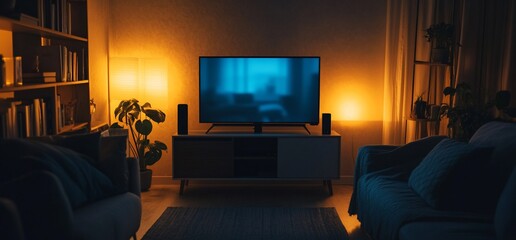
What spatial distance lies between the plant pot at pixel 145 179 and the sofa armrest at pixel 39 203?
8.72 ft

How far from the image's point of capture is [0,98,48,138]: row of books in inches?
116

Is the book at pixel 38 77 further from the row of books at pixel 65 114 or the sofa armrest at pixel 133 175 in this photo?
the sofa armrest at pixel 133 175

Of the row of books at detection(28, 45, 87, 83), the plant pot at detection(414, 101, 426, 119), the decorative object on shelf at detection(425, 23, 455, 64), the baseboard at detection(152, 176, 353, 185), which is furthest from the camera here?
the baseboard at detection(152, 176, 353, 185)

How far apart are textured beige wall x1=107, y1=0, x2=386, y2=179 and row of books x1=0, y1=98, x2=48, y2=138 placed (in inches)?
68.7

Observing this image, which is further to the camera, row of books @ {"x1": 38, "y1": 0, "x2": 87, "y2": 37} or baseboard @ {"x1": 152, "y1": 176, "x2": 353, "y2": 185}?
baseboard @ {"x1": 152, "y1": 176, "x2": 353, "y2": 185}

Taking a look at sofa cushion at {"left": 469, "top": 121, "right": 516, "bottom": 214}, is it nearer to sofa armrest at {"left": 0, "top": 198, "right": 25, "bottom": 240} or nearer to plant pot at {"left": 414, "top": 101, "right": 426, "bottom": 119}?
plant pot at {"left": 414, "top": 101, "right": 426, "bottom": 119}

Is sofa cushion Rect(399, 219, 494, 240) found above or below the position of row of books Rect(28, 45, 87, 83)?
below

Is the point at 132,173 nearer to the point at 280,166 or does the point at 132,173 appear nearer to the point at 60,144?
the point at 60,144

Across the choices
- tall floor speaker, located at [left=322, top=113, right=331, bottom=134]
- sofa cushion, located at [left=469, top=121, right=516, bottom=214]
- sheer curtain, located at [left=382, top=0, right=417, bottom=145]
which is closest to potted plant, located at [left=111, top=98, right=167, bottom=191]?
tall floor speaker, located at [left=322, top=113, right=331, bottom=134]

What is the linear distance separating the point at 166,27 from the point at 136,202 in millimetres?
2475

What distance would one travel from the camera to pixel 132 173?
10.6 feet

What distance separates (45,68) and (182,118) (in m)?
1.48

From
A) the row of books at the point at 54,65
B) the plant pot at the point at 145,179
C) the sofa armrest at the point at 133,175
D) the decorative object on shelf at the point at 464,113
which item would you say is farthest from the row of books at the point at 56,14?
the decorative object on shelf at the point at 464,113

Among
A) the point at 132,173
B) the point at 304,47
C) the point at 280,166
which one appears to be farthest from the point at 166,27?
the point at 132,173
